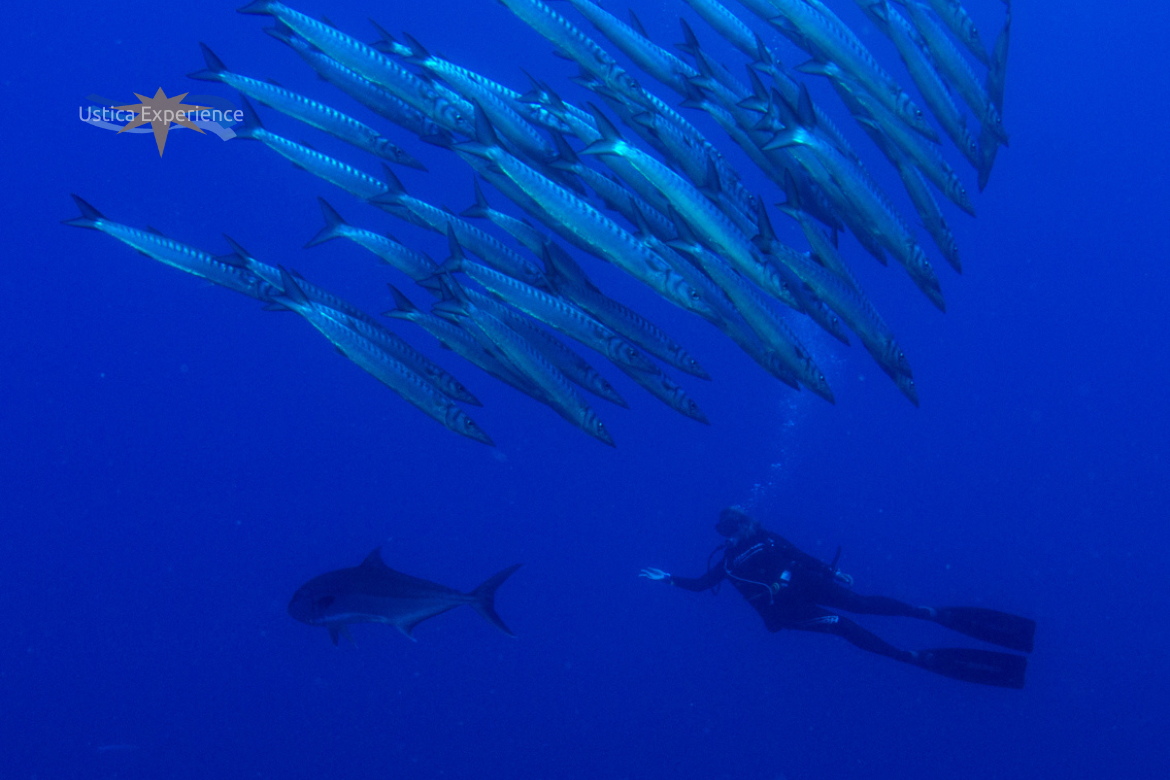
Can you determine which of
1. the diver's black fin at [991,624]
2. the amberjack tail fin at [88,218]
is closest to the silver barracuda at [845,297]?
the amberjack tail fin at [88,218]

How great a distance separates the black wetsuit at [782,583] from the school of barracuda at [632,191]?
3936 mm

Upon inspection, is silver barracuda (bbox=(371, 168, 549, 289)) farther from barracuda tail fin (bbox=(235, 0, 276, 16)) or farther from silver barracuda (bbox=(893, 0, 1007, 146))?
silver barracuda (bbox=(893, 0, 1007, 146))

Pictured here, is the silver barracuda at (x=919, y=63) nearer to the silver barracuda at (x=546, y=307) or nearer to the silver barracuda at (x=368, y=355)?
the silver barracuda at (x=546, y=307)

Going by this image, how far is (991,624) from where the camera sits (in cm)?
787

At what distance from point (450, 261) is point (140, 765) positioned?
13727 millimetres

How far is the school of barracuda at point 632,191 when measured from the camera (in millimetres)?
3045

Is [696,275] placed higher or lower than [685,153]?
lower

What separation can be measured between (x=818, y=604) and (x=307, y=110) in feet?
22.9

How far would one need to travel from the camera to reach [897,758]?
13648 mm

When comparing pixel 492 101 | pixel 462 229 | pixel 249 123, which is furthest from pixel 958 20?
pixel 249 123

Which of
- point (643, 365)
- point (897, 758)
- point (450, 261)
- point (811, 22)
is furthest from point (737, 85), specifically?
Result: point (897, 758)

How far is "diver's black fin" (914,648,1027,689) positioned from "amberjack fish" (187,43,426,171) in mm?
7919

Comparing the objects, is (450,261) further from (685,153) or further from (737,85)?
(737,85)

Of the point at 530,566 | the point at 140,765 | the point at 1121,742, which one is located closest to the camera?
the point at 140,765
